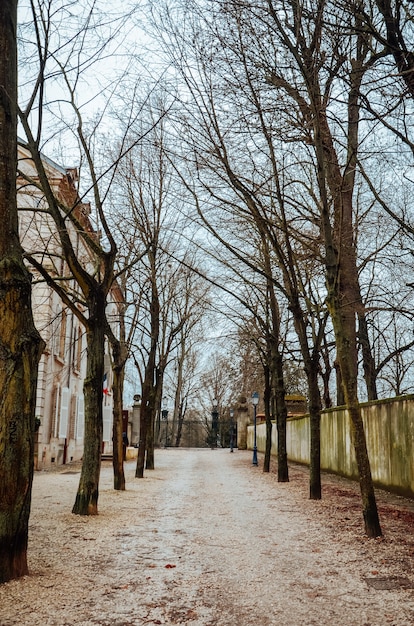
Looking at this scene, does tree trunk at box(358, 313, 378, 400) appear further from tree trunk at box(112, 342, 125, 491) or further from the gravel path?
the gravel path

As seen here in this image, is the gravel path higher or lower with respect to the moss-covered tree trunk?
lower

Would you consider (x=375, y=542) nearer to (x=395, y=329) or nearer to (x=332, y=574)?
(x=332, y=574)

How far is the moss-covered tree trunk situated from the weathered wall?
23.9 feet

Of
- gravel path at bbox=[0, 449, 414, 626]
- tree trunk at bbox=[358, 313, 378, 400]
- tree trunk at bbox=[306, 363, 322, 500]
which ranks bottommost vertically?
gravel path at bbox=[0, 449, 414, 626]

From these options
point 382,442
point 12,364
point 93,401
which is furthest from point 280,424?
point 12,364

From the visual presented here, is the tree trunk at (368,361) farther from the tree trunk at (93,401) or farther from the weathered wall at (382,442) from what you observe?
the tree trunk at (93,401)

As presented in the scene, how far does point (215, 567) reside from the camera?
17.1ft

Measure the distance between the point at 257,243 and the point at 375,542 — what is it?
27.9ft

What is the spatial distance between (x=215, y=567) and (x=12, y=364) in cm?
244

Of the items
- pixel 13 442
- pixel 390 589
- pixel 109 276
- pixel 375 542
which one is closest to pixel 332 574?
pixel 390 589

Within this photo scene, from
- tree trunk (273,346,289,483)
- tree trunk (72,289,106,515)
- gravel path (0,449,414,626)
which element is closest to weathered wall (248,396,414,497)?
gravel path (0,449,414,626)

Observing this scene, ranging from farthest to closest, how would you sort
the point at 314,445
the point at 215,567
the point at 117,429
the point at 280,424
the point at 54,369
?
the point at 54,369 < the point at 280,424 < the point at 117,429 < the point at 314,445 < the point at 215,567

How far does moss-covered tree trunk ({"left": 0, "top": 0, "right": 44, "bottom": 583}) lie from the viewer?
4.46m

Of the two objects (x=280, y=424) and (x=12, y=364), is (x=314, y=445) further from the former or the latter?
(x=12, y=364)
